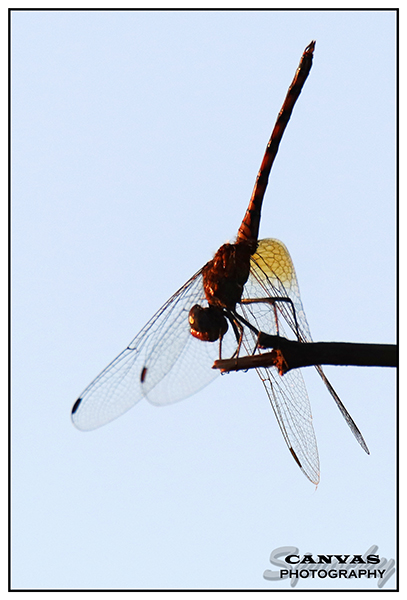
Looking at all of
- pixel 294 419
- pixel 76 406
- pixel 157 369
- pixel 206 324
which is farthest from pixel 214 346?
pixel 76 406

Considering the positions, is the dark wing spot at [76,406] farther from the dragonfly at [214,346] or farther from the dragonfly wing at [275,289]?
the dragonfly wing at [275,289]

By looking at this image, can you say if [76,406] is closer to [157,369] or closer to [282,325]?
[157,369]

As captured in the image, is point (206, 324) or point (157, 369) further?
point (206, 324)

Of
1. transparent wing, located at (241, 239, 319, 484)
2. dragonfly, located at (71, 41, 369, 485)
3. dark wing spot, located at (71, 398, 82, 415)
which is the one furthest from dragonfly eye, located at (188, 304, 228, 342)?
dark wing spot, located at (71, 398, 82, 415)

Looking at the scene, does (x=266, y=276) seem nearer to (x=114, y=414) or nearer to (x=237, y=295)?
(x=237, y=295)

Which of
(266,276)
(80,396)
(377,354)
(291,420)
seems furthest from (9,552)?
(377,354)

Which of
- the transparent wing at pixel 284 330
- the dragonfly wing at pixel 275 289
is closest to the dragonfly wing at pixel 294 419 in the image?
the transparent wing at pixel 284 330

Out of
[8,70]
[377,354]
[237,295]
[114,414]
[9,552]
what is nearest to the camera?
[377,354]
